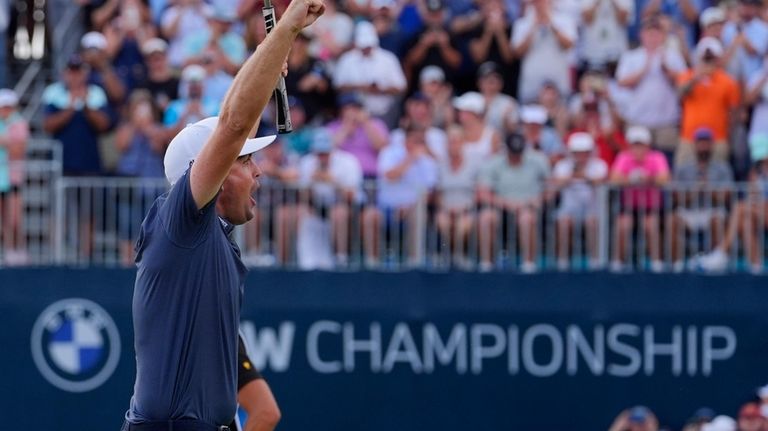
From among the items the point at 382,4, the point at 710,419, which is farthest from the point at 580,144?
the point at 382,4

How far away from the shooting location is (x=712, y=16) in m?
14.4

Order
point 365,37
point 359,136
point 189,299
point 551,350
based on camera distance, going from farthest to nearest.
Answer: point 365,37, point 359,136, point 551,350, point 189,299

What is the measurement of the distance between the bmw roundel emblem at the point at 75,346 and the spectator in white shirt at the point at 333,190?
1906 mm

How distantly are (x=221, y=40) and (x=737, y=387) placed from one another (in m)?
5.35

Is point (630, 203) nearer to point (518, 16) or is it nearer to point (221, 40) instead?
point (518, 16)

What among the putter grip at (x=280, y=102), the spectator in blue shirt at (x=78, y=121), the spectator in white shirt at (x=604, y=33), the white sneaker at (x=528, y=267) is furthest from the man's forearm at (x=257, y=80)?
the spectator in white shirt at (x=604, y=33)

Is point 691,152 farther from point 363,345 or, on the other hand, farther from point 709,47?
point 363,345

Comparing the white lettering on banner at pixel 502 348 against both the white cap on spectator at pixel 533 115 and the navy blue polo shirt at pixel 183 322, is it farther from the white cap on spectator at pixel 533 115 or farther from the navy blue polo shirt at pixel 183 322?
the navy blue polo shirt at pixel 183 322

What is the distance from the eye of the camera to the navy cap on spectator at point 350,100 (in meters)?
13.7

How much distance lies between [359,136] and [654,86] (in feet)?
8.43

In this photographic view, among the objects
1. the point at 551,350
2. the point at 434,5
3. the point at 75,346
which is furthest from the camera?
the point at 434,5

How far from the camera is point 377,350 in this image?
13312 mm

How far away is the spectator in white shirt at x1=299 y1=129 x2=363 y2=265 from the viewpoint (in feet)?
42.9

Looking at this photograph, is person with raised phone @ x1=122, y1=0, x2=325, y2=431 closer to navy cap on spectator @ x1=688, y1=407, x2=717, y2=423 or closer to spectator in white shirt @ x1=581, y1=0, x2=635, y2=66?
navy cap on spectator @ x1=688, y1=407, x2=717, y2=423
